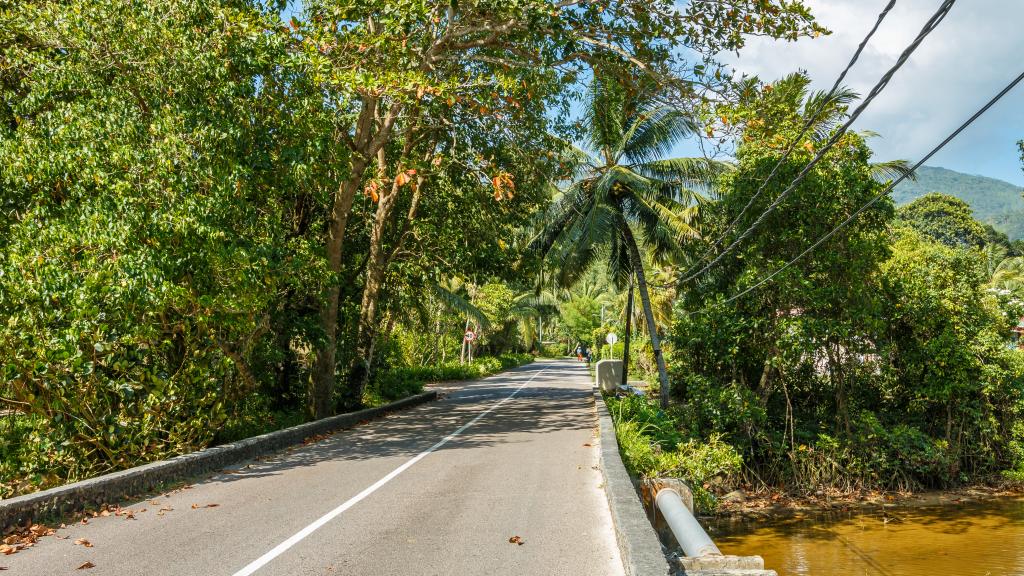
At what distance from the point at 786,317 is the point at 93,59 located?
14400 millimetres

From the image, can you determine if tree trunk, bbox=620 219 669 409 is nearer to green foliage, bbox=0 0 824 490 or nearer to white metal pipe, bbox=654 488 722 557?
green foliage, bbox=0 0 824 490

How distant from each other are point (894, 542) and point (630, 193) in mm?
11221

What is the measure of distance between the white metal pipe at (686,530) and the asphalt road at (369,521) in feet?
2.00

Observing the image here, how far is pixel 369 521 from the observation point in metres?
7.45

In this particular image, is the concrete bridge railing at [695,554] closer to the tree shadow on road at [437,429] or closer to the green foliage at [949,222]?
the tree shadow on road at [437,429]

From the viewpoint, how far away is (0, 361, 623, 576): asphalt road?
5.97 meters

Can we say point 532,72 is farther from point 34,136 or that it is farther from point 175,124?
point 34,136

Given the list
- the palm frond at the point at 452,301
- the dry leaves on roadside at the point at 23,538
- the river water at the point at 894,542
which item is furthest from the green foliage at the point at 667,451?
the palm frond at the point at 452,301

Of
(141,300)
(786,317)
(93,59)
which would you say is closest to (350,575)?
(141,300)

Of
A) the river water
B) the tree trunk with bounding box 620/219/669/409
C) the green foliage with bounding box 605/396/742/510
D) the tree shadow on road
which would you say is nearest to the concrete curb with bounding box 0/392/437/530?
the tree shadow on road

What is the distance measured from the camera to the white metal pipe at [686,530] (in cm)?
597

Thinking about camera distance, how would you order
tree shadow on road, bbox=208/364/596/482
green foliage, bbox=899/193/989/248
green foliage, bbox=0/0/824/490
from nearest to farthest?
green foliage, bbox=0/0/824/490 < tree shadow on road, bbox=208/364/596/482 < green foliage, bbox=899/193/989/248

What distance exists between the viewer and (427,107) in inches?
605

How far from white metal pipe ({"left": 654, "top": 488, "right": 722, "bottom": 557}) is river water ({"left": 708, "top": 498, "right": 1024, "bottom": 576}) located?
5.99 m
